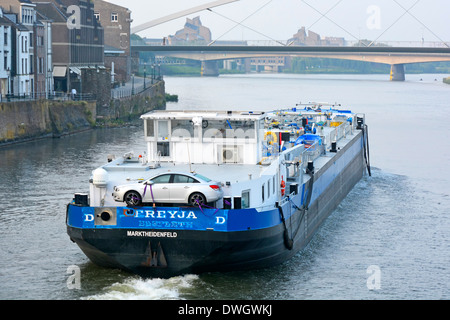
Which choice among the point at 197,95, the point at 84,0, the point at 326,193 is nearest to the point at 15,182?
the point at 326,193

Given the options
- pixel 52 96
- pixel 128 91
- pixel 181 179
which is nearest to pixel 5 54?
pixel 52 96

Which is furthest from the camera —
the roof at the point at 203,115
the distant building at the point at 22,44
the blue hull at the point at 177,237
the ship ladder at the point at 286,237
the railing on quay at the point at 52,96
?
the distant building at the point at 22,44

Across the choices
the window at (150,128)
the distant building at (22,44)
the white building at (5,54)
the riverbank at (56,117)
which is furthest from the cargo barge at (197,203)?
the distant building at (22,44)

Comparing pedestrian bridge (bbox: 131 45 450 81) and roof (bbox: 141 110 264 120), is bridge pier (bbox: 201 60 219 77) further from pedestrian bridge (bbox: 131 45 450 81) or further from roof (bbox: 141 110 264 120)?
roof (bbox: 141 110 264 120)

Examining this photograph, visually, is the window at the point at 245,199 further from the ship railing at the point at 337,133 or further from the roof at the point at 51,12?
the roof at the point at 51,12

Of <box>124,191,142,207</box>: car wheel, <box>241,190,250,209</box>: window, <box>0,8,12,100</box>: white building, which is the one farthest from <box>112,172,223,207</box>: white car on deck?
<box>0,8,12,100</box>: white building

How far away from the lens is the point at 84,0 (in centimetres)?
7181

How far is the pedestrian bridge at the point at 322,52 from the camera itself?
4466 inches

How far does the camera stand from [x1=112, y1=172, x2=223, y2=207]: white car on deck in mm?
19500

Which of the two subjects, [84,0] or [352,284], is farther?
[84,0]

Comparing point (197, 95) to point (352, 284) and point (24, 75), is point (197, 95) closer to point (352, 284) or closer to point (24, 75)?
point (24, 75)

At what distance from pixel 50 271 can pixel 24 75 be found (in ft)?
118

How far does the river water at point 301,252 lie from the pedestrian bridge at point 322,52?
218ft

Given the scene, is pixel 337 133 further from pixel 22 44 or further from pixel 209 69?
pixel 209 69
